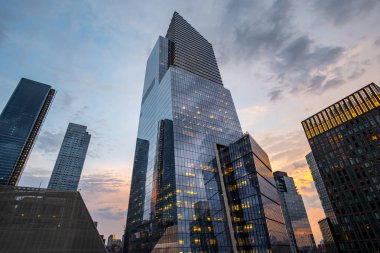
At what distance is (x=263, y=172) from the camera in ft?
311

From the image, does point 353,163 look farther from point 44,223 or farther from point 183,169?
point 44,223

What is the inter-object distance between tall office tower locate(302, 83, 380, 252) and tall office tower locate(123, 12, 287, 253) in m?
43.3

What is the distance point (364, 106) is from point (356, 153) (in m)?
26.5

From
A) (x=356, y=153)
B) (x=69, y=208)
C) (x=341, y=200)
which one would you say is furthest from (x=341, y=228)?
(x=69, y=208)

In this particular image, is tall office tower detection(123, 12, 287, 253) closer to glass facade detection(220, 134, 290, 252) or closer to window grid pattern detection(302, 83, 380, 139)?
glass facade detection(220, 134, 290, 252)

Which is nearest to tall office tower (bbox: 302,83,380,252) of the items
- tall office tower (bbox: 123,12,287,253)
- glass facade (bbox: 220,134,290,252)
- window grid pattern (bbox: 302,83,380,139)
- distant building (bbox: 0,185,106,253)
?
window grid pattern (bbox: 302,83,380,139)

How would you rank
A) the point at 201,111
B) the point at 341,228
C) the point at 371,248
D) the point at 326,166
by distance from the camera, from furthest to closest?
the point at 326,166, the point at 201,111, the point at 341,228, the point at 371,248

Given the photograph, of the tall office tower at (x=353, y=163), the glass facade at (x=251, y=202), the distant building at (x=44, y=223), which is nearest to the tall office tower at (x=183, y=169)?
the glass facade at (x=251, y=202)

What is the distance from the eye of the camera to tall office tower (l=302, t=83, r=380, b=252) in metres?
100

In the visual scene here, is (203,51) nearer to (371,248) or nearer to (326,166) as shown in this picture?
(326,166)

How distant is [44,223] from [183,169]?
54203 mm

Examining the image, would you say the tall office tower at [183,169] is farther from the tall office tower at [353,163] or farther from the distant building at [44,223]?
the tall office tower at [353,163]

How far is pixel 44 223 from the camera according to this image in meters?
38.8

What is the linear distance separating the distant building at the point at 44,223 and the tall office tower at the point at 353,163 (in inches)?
4588
